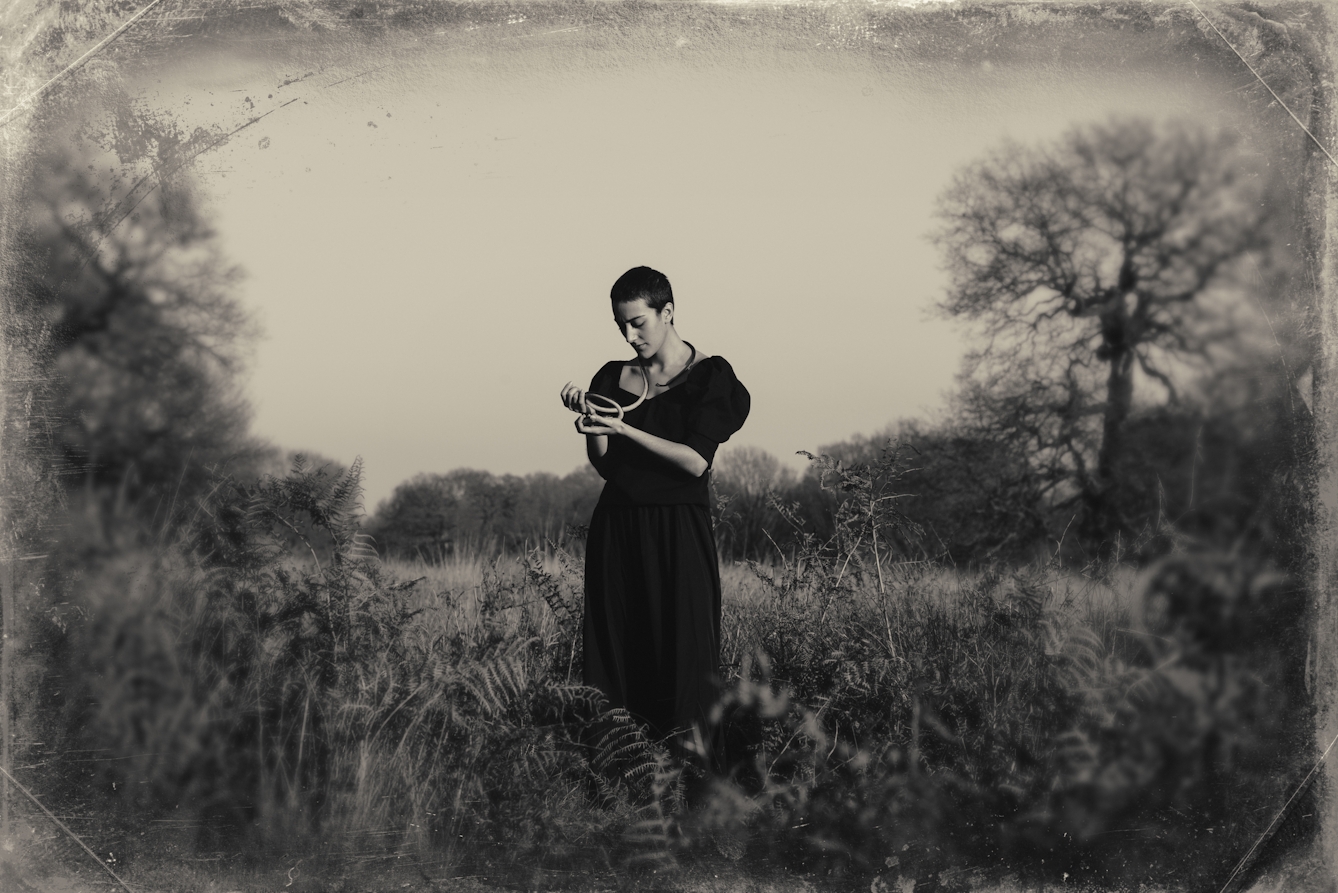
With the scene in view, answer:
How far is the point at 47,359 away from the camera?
3678 mm

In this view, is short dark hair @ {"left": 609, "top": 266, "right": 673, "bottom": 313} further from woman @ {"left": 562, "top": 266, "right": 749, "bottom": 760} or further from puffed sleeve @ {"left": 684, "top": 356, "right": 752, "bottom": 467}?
puffed sleeve @ {"left": 684, "top": 356, "right": 752, "bottom": 467}

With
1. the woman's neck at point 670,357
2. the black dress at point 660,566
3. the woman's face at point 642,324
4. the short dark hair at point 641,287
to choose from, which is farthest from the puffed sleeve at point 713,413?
the short dark hair at point 641,287

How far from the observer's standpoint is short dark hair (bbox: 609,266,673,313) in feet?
11.4

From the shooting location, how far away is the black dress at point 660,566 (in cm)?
354

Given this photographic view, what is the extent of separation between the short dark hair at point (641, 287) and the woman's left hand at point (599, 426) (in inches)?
19.5

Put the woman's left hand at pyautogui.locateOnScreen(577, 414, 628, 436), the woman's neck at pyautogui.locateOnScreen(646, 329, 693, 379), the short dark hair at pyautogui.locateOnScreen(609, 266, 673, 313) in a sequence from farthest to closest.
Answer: the woman's neck at pyautogui.locateOnScreen(646, 329, 693, 379)
the short dark hair at pyautogui.locateOnScreen(609, 266, 673, 313)
the woman's left hand at pyautogui.locateOnScreen(577, 414, 628, 436)

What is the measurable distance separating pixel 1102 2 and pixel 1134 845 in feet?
10.7

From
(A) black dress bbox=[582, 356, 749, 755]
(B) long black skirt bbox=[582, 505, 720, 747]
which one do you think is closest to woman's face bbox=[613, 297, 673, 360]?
(A) black dress bbox=[582, 356, 749, 755]

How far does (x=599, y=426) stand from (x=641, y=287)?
0.57m

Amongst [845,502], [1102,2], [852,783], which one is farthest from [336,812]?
[1102,2]

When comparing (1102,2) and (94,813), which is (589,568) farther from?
(1102,2)

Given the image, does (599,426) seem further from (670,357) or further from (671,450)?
→ (670,357)

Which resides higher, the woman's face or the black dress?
the woman's face

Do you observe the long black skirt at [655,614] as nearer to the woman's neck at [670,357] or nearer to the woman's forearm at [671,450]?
the woman's forearm at [671,450]
